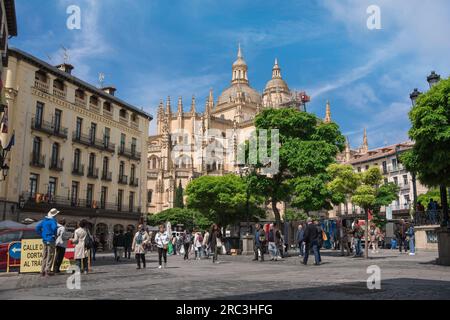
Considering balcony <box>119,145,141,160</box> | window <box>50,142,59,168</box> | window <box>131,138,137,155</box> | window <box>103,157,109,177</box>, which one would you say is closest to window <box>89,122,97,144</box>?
window <box>103,157,109,177</box>

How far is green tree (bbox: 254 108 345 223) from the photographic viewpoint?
2602 cm

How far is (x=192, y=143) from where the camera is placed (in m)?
83.7

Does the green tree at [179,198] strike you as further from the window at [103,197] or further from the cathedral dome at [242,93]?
the cathedral dome at [242,93]

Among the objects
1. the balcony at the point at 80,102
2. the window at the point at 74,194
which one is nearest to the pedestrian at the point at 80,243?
the window at the point at 74,194

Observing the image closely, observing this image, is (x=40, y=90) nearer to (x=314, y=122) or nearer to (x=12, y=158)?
(x=12, y=158)

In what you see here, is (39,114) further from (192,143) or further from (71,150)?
(192,143)

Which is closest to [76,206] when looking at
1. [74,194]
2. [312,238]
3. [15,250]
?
[74,194]

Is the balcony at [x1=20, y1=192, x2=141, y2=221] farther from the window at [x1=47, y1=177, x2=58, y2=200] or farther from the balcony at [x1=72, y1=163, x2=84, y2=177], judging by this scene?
the balcony at [x1=72, y1=163, x2=84, y2=177]

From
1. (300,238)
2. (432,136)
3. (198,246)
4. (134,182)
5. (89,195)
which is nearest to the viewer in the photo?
(432,136)

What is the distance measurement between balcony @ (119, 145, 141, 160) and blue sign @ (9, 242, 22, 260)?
26.0m

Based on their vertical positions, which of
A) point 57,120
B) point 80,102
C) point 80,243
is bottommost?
point 80,243

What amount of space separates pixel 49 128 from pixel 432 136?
92.8ft
